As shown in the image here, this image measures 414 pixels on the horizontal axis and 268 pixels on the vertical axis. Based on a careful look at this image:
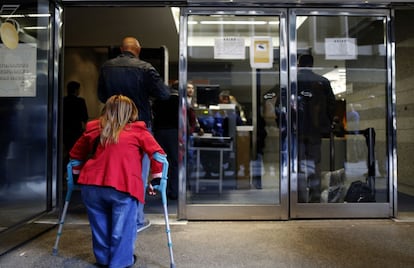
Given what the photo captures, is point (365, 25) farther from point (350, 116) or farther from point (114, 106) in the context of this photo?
point (114, 106)

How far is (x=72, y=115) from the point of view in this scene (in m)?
6.15

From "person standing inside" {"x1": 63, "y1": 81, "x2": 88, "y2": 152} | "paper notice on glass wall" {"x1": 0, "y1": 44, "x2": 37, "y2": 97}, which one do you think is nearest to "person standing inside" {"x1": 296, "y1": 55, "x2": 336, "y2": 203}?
"paper notice on glass wall" {"x1": 0, "y1": 44, "x2": 37, "y2": 97}

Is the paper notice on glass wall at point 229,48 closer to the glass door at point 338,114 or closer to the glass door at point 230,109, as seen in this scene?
the glass door at point 230,109

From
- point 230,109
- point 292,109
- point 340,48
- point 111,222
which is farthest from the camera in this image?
point 230,109

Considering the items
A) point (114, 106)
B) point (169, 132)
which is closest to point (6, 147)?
point (114, 106)

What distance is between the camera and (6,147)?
3.82m

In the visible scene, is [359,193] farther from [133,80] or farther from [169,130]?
[133,80]

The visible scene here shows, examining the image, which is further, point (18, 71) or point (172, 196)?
point (172, 196)

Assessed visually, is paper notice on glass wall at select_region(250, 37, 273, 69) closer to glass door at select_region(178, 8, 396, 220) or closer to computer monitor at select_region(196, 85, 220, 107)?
glass door at select_region(178, 8, 396, 220)

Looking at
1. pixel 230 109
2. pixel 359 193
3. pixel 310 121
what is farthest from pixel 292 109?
pixel 359 193

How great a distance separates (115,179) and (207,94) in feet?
7.79

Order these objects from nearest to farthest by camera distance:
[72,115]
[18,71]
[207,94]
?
[18,71] < [207,94] < [72,115]

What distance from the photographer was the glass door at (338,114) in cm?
435

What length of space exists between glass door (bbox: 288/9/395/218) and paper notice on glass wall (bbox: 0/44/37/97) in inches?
105
